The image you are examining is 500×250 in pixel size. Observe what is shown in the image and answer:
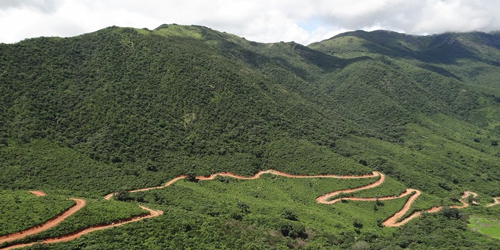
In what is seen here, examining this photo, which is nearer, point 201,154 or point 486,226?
Result: point 486,226

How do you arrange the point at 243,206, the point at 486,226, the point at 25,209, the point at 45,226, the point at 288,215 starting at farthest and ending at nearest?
the point at 486,226, the point at 243,206, the point at 288,215, the point at 25,209, the point at 45,226

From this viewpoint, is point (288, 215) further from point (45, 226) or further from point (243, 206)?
point (45, 226)

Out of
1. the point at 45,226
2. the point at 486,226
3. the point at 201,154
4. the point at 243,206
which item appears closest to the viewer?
the point at 45,226

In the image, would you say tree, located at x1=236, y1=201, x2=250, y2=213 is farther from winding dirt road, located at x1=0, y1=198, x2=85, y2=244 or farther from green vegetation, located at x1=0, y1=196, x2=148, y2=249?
winding dirt road, located at x1=0, y1=198, x2=85, y2=244

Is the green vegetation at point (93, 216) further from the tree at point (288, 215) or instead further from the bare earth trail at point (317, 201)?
the tree at point (288, 215)

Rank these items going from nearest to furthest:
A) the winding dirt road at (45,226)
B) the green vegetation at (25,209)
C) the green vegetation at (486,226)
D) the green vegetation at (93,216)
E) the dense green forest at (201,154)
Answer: the winding dirt road at (45,226) → the green vegetation at (25,209) → the green vegetation at (93,216) → the dense green forest at (201,154) → the green vegetation at (486,226)

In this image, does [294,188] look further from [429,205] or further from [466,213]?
[466,213]

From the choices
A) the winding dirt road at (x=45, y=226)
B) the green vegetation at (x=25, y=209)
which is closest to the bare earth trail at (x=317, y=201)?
the winding dirt road at (x=45, y=226)

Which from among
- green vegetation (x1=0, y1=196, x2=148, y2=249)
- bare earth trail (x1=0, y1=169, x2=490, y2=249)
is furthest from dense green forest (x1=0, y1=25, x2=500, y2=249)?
bare earth trail (x1=0, y1=169, x2=490, y2=249)

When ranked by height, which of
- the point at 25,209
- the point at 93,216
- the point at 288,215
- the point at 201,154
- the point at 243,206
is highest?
the point at 201,154

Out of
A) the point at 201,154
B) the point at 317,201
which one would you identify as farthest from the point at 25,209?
the point at 317,201
